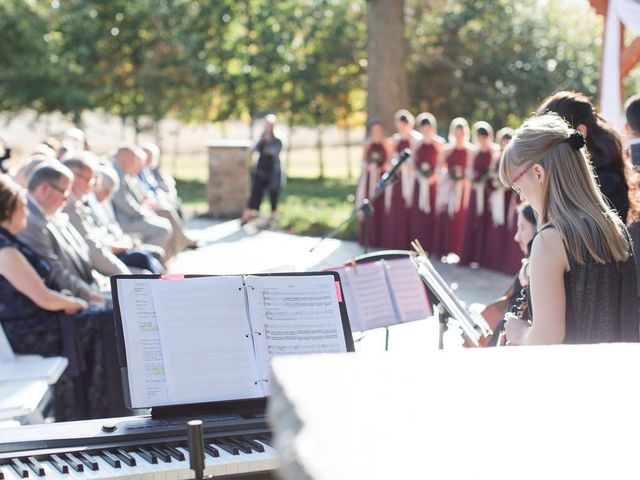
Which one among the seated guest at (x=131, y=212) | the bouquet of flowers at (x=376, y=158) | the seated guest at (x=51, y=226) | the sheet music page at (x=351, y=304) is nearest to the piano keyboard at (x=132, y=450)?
the sheet music page at (x=351, y=304)

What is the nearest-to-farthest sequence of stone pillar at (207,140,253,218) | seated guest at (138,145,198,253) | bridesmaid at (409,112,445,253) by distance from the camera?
1. seated guest at (138,145,198,253)
2. bridesmaid at (409,112,445,253)
3. stone pillar at (207,140,253,218)

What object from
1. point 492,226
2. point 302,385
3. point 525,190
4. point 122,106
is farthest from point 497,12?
point 302,385

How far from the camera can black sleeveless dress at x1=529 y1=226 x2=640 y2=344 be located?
305 centimetres

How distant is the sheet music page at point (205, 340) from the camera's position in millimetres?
3074

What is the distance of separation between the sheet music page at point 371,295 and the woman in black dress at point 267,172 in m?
12.7

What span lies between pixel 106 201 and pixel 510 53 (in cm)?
2089

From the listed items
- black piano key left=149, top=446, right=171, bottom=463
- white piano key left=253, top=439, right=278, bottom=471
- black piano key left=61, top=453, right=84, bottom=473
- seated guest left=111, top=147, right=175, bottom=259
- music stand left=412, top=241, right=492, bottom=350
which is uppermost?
music stand left=412, top=241, right=492, bottom=350

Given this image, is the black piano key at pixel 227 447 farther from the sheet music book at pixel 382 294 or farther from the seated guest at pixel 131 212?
the seated guest at pixel 131 212

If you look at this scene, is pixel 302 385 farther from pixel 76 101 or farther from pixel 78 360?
pixel 76 101

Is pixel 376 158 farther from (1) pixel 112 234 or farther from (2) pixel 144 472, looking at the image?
(2) pixel 144 472

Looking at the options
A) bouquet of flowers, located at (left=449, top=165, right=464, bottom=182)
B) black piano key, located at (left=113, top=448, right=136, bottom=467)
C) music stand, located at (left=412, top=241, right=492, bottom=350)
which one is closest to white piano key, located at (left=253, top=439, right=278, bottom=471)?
black piano key, located at (left=113, top=448, right=136, bottom=467)

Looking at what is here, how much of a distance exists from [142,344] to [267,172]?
1472 cm

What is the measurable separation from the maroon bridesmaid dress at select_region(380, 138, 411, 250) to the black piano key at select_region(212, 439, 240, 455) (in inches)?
426

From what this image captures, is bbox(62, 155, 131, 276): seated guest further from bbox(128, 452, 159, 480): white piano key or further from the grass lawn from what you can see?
bbox(128, 452, 159, 480): white piano key
